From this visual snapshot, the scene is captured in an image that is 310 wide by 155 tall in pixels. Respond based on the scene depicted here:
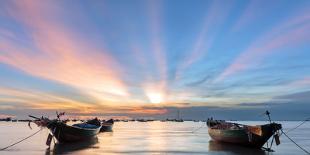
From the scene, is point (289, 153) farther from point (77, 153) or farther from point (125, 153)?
point (77, 153)

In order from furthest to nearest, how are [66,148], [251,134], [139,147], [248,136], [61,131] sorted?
[61,131]
[139,147]
[248,136]
[251,134]
[66,148]

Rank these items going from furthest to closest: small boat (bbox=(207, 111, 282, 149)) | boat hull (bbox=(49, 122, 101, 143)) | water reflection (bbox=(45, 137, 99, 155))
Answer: boat hull (bbox=(49, 122, 101, 143)) < small boat (bbox=(207, 111, 282, 149)) < water reflection (bbox=(45, 137, 99, 155))

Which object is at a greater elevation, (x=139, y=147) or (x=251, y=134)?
(x=251, y=134)

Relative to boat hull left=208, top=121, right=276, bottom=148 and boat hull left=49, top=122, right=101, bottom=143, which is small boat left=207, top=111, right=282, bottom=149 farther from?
boat hull left=49, top=122, right=101, bottom=143

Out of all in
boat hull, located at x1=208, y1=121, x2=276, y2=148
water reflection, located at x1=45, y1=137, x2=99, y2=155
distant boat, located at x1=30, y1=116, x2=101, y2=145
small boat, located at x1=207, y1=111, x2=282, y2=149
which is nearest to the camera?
water reflection, located at x1=45, y1=137, x2=99, y2=155

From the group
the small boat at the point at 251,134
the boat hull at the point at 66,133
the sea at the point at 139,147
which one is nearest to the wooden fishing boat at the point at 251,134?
the small boat at the point at 251,134

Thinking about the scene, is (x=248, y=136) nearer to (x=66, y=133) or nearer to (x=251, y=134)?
(x=251, y=134)

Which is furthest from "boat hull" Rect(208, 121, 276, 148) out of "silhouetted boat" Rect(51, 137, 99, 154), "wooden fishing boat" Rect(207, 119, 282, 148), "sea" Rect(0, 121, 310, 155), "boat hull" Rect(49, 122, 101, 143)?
"boat hull" Rect(49, 122, 101, 143)

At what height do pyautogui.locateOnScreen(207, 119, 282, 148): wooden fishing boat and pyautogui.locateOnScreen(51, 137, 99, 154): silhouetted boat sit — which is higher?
pyautogui.locateOnScreen(207, 119, 282, 148): wooden fishing boat

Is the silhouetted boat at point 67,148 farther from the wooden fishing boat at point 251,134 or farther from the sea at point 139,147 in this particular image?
the wooden fishing boat at point 251,134

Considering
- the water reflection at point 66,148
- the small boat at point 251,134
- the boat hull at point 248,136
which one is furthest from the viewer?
the boat hull at point 248,136

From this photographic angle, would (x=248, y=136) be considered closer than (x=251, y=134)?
No

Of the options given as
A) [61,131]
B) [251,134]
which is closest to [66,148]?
[61,131]

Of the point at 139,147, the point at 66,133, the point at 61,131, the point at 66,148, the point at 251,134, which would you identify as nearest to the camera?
the point at 66,148
